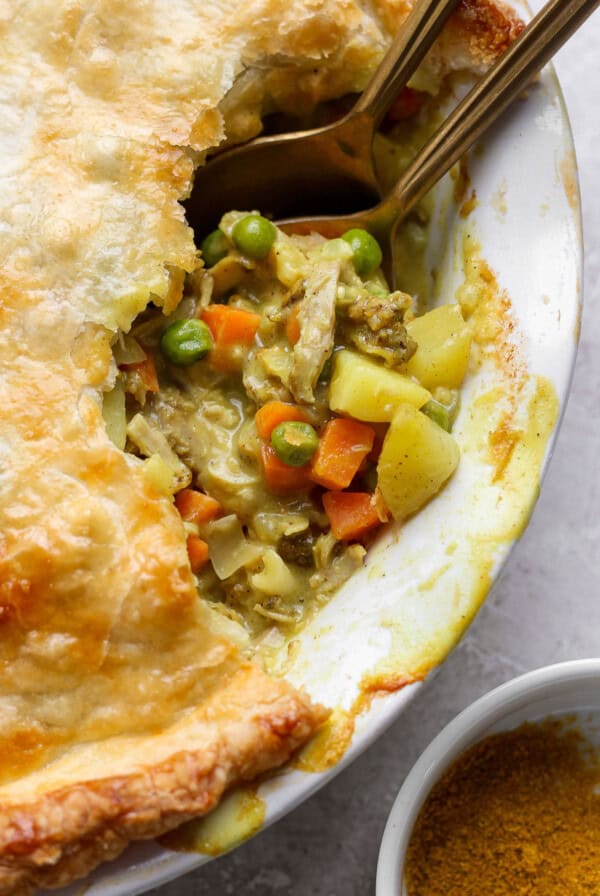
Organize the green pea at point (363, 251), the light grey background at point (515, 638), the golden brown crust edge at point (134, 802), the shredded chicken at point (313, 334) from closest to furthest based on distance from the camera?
the golden brown crust edge at point (134, 802), the shredded chicken at point (313, 334), the green pea at point (363, 251), the light grey background at point (515, 638)

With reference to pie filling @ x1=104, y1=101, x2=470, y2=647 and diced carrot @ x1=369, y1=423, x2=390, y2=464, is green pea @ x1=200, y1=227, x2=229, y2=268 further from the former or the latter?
diced carrot @ x1=369, y1=423, x2=390, y2=464

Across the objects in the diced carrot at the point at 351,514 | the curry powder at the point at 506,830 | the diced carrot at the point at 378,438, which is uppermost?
the diced carrot at the point at 378,438

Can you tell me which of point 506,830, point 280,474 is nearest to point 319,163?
point 280,474

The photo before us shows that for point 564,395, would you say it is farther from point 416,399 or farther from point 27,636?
point 27,636

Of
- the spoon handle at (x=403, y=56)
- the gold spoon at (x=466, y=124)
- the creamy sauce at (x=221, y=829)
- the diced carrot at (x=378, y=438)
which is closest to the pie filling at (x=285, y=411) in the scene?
the diced carrot at (x=378, y=438)

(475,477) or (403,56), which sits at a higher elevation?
(403,56)

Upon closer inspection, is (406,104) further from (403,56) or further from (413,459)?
(413,459)

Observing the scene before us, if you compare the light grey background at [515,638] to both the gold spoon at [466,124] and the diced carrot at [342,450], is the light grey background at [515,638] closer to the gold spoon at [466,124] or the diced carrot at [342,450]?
the gold spoon at [466,124]

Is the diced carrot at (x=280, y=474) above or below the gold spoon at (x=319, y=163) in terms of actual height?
below
